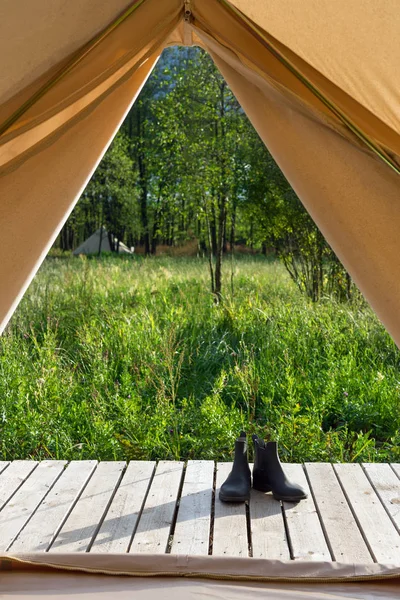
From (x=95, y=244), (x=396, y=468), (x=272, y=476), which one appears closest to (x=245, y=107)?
(x=272, y=476)

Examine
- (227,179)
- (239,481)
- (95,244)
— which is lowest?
(95,244)

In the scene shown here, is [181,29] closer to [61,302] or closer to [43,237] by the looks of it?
[43,237]

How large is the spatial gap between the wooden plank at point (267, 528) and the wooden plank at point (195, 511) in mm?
167

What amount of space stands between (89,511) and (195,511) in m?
0.40

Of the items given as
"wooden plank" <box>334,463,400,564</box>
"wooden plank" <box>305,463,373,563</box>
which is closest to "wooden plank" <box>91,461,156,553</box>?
"wooden plank" <box>305,463,373,563</box>

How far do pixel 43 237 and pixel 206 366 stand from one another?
9.73 ft

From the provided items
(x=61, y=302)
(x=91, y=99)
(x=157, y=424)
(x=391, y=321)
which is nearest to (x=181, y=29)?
(x=91, y=99)

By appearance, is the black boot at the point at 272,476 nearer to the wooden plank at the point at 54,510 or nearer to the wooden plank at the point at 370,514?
the wooden plank at the point at 370,514

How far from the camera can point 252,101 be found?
2.26 meters

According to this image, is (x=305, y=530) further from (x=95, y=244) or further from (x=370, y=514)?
(x=95, y=244)

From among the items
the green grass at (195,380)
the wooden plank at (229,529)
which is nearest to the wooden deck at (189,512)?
the wooden plank at (229,529)

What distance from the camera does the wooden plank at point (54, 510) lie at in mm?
2404

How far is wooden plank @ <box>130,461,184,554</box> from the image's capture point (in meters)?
2.39

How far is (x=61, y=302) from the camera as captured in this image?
21.0 feet
